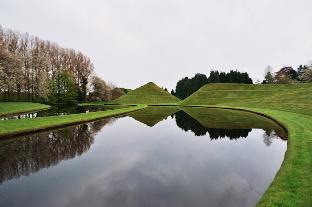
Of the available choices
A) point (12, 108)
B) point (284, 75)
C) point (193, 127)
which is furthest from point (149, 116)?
point (284, 75)

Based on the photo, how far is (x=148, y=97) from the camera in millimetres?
131750

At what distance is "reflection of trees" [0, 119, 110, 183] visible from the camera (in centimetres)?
1402

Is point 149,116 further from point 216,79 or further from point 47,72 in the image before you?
point 216,79

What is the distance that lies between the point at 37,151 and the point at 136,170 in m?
7.12

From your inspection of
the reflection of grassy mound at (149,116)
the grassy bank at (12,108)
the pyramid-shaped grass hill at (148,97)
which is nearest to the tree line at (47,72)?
the grassy bank at (12,108)

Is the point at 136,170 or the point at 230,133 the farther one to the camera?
the point at 230,133

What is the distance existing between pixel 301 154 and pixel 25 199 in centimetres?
1295

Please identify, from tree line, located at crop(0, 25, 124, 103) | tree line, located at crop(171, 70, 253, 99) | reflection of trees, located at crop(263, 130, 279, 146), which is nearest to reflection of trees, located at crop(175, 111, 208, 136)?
reflection of trees, located at crop(263, 130, 279, 146)

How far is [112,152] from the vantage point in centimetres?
1827

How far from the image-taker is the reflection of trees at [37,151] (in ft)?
46.0

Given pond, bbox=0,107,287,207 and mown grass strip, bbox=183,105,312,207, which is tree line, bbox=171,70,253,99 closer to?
pond, bbox=0,107,287,207

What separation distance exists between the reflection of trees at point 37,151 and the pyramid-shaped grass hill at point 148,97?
93785mm

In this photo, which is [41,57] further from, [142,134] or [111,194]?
[111,194]

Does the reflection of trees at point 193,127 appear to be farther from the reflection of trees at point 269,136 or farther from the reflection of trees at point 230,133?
the reflection of trees at point 269,136
